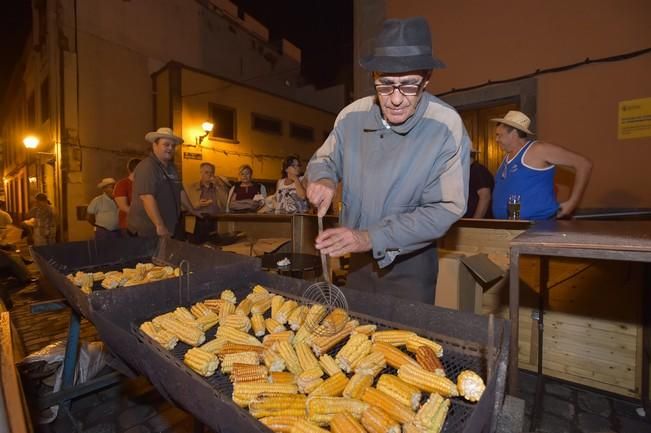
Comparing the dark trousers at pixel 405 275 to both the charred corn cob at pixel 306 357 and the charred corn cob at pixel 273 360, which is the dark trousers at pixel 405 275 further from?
the charred corn cob at pixel 273 360

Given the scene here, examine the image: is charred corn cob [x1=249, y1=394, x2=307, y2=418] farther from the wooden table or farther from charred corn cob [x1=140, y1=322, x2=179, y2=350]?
the wooden table

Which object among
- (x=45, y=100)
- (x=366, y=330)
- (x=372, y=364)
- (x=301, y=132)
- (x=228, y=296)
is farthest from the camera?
(x=301, y=132)

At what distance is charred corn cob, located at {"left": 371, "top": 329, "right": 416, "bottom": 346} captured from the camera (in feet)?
5.46

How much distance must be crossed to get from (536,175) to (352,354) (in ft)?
11.5

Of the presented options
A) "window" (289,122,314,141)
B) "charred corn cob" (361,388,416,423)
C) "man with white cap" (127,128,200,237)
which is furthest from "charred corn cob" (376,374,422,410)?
"window" (289,122,314,141)

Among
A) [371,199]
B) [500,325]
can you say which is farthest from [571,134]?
[500,325]

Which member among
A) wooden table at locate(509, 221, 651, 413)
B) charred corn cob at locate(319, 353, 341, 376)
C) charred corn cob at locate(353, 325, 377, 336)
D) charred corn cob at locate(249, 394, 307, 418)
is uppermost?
wooden table at locate(509, 221, 651, 413)

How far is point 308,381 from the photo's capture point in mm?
1481

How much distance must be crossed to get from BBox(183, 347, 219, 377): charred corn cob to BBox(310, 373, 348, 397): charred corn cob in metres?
0.51

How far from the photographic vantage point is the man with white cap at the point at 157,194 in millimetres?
4566

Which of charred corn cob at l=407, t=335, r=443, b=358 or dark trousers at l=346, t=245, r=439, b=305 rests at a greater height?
dark trousers at l=346, t=245, r=439, b=305

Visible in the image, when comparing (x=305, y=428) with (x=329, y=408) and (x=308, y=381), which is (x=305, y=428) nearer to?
(x=329, y=408)

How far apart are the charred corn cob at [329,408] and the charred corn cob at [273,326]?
0.66m

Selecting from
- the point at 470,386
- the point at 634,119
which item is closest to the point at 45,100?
the point at 470,386
